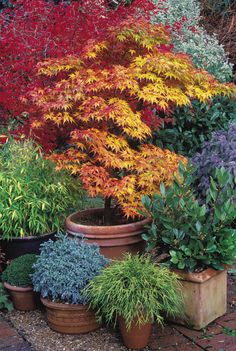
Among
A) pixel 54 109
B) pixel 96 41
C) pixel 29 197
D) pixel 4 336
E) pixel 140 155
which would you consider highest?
pixel 96 41

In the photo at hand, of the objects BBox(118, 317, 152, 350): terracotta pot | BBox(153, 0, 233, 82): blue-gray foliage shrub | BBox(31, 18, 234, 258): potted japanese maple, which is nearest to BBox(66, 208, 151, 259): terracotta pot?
BBox(31, 18, 234, 258): potted japanese maple

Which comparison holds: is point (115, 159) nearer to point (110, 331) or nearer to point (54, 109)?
point (54, 109)

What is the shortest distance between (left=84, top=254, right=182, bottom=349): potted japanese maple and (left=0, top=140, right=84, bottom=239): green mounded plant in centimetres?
107

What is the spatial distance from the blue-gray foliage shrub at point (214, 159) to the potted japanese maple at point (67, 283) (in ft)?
5.76

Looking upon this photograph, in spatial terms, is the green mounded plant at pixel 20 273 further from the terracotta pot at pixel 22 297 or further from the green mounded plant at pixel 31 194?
the green mounded plant at pixel 31 194

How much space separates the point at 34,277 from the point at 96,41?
6.28ft

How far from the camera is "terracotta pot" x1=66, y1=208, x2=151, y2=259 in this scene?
13.0ft

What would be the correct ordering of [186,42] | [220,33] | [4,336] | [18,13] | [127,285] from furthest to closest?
1. [220,33]
2. [186,42]
3. [18,13]
4. [4,336]
5. [127,285]

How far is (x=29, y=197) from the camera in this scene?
443cm

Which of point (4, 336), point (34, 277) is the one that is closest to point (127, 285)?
point (34, 277)

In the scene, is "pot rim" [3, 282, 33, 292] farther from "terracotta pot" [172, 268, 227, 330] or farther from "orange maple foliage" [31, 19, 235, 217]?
"terracotta pot" [172, 268, 227, 330]

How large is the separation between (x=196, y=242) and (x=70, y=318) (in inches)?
39.3

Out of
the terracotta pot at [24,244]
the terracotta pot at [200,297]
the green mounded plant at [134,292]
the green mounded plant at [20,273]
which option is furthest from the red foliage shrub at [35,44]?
the terracotta pot at [200,297]

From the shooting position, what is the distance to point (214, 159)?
5086 mm
